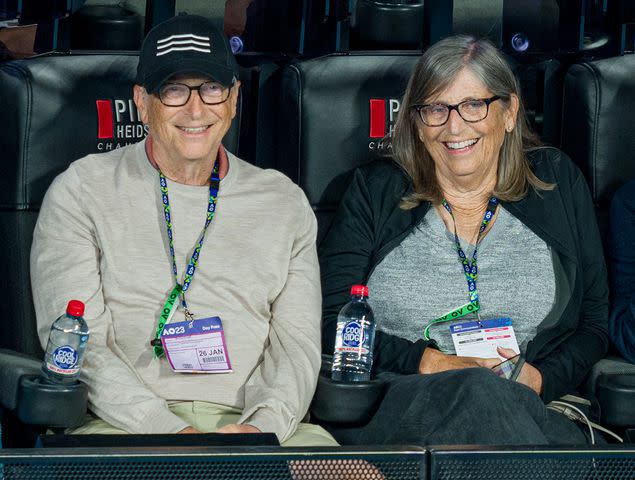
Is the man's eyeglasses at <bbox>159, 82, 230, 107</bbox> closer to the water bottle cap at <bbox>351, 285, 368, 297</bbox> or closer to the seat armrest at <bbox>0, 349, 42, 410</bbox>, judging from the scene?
the water bottle cap at <bbox>351, 285, 368, 297</bbox>

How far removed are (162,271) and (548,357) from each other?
98 cm

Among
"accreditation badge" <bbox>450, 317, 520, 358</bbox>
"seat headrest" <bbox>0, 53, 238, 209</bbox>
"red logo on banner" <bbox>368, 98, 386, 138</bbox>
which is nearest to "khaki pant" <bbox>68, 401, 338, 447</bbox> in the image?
"accreditation badge" <bbox>450, 317, 520, 358</bbox>

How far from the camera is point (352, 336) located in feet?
8.91

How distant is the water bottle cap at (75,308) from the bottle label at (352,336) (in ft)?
2.04

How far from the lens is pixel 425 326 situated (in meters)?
2.94

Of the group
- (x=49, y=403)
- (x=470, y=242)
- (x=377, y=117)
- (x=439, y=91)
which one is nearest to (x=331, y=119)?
(x=377, y=117)

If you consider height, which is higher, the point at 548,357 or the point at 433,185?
the point at 433,185

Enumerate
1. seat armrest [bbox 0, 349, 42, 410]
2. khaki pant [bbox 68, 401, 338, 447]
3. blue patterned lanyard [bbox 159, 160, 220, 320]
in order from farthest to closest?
blue patterned lanyard [bbox 159, 160, 220, 320], khaki pant [bbox 68, 401, 338, 447], seat armrest [bbox 0, 349, 42, 410]

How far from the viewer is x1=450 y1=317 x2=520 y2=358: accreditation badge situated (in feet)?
9.49

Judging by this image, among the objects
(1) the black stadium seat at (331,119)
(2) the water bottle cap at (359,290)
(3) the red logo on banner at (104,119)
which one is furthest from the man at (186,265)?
(1) the black stadium seat at (331,119)

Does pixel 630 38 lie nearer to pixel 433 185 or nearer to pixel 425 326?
pixel 433 185

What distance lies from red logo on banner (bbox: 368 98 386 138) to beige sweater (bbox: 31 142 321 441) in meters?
0.44

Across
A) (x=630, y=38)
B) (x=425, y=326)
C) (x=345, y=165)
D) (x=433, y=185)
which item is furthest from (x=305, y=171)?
(x=630, y=38)

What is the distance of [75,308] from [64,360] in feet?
0.36
